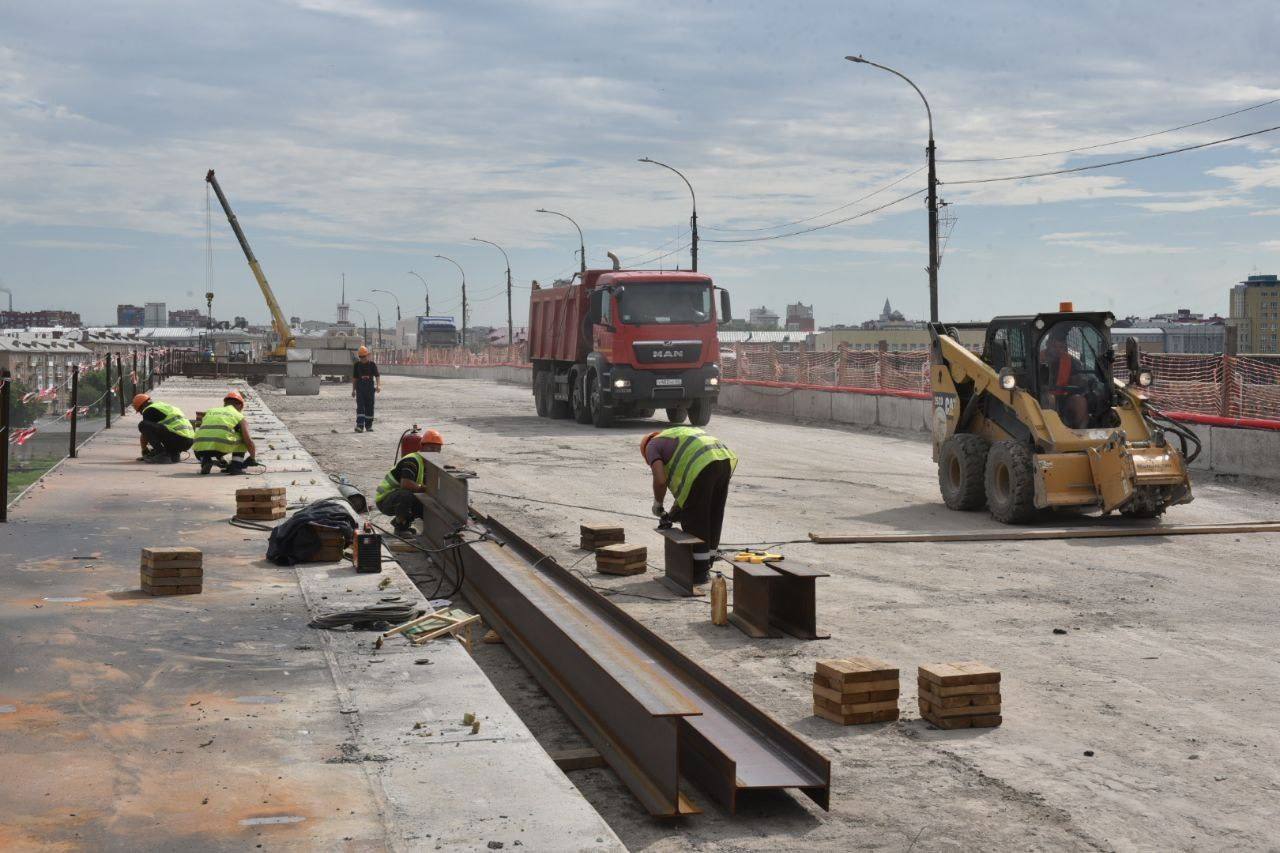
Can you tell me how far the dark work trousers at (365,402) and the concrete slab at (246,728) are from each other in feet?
54.6

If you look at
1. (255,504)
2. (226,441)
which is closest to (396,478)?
(255,504)

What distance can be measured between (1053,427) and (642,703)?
887cm

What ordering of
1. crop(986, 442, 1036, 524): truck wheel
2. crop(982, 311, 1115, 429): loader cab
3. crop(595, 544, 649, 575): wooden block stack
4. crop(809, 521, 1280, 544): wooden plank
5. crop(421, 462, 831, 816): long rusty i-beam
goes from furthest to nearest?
crop(982, 311, 1115, 429): loader cab, crop(986, 442, 1036, 524): truck wheel, crop(809, 521, 1280, 544): wooden plank, crop(595, 544, 649, 575): wooden block stack, crop(421, 462, 831, 816): long rusty i-beam

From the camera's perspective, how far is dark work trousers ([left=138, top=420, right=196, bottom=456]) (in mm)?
18875

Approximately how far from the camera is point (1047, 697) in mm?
7359

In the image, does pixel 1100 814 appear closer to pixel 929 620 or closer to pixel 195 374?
pixel 929 620

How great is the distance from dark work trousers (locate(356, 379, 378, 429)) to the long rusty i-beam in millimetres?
17444

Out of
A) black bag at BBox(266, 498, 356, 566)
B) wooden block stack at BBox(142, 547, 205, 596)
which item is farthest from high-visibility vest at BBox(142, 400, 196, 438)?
wooden block stack at BBox(142, 547, 205, 596)

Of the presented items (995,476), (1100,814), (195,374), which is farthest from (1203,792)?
(195,374)

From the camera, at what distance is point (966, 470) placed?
14.7m

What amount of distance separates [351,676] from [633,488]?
1023 centimetres

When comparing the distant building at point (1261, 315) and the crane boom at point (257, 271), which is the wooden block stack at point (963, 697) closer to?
the distant building at point (1261, 315)

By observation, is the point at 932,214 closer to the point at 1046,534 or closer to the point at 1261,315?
the point at 1046,534

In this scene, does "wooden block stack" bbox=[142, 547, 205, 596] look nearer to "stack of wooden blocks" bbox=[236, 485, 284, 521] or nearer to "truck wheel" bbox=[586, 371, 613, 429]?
"stack of wooden blocks" bbox=[236, 485, 284, 521]
